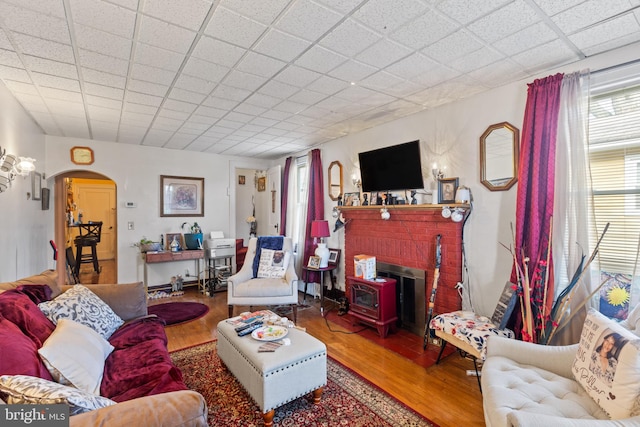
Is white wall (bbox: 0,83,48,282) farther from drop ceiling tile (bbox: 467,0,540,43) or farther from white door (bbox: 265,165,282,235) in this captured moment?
drop ceiling tile (bbox: 467,0,540,43)

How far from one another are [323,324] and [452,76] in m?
2.96

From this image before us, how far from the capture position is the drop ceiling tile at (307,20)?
64.9 inches

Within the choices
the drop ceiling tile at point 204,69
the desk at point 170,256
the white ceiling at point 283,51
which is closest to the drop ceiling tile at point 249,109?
the white ceiling at point 283,51

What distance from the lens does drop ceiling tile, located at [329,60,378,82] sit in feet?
7.58

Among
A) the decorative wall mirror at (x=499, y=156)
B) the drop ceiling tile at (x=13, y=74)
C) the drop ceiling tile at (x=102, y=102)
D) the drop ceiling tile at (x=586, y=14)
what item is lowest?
the decorative wall mirror at (x=499, y=156)

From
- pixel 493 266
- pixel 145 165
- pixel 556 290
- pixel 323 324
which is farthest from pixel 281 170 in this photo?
pixel 556 290

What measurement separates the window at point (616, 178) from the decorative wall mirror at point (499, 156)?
1.66 feet

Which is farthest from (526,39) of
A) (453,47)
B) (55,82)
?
(55,82)

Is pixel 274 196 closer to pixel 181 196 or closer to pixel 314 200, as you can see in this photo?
pixel 314 200

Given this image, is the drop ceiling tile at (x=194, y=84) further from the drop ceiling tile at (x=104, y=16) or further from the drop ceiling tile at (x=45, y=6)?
the drop ceiling tile at (x=45, y=6)

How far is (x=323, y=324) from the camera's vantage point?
365 cm

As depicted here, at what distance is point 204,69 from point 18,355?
209cm

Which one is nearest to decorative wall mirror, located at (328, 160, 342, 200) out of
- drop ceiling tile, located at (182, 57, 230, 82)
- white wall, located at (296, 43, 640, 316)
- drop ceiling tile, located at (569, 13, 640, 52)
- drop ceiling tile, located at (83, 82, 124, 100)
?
white wall, located at (296, 43, 640, 316)

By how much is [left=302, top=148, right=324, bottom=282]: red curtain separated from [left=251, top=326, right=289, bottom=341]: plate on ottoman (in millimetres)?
2369
